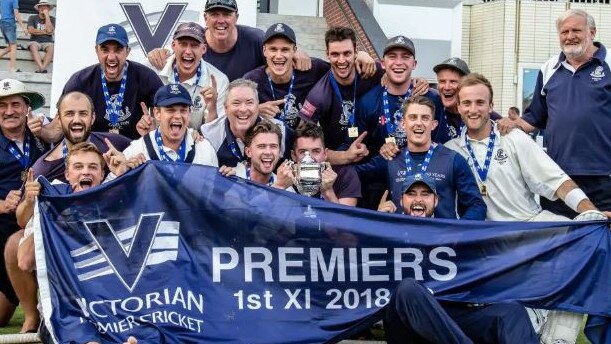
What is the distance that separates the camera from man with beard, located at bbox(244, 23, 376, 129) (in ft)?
27.3

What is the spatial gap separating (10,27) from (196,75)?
5885mm

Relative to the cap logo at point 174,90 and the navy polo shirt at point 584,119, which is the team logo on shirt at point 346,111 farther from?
the navy polo shirt at point 584,119

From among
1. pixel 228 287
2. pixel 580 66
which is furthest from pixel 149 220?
pixel 580 66

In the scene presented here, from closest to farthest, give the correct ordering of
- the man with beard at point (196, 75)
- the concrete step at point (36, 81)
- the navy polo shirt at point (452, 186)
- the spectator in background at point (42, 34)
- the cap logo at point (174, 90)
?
1. the navy polo shirt at point (452, 186)
2. the cap logo at point (174, 90)
3. the man with beard at point (196, 75)
4. the concrete step at point (36, 81)
5. the spectator in background at point (42, 34)

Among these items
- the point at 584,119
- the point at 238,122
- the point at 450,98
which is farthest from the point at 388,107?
the point at 584,119

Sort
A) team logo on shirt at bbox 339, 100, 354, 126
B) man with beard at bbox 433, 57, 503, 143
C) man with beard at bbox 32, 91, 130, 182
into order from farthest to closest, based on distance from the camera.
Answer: team logo on shirt at bbox 339, 100, 354, 126, man with beard at bbox 433, 57, 503, 143, man with beard at bbox 32, 91, 130, 182

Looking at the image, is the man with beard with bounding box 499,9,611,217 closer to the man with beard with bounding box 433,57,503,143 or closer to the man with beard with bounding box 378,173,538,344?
the man with beard with bounding box 433,57,503,143

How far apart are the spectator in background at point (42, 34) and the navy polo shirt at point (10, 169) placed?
5656 millimetres

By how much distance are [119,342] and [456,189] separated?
8.17 ft

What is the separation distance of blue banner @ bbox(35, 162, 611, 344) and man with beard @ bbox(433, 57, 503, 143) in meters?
1.52

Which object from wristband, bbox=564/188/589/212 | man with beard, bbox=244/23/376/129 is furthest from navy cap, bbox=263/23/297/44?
wristband, bbox=564/188/589/212

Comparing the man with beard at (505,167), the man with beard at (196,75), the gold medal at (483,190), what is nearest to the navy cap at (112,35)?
the man with beard at (196,75)

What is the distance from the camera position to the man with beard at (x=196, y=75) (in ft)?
27.5

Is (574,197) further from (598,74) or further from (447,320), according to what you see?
(447,320)
